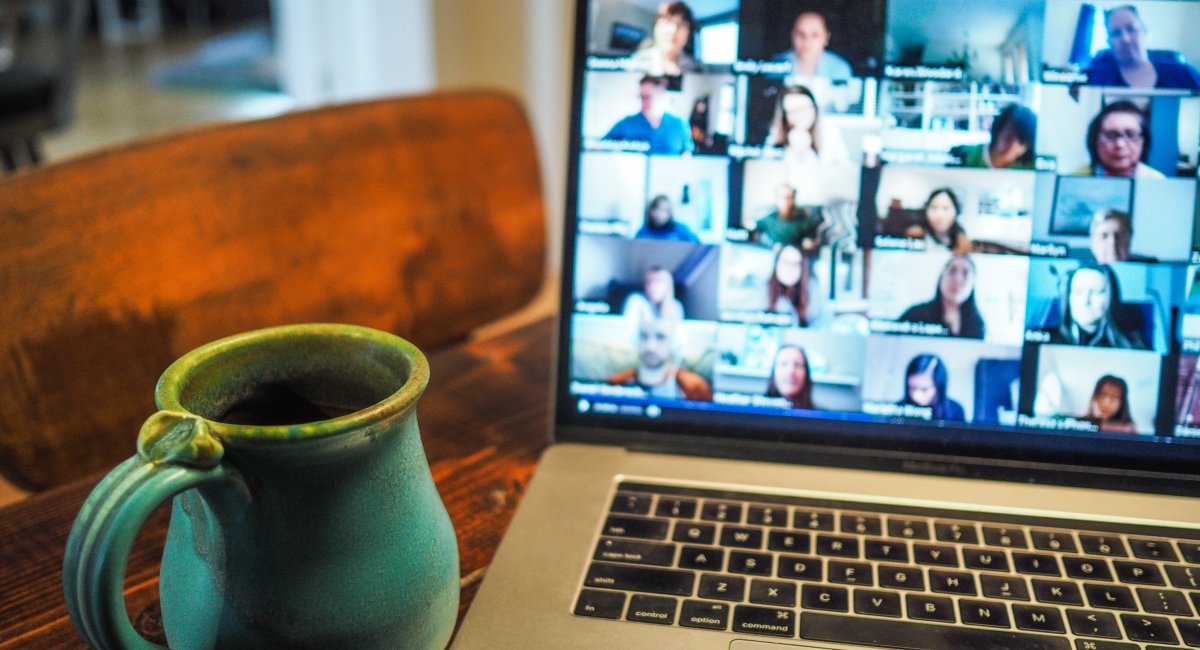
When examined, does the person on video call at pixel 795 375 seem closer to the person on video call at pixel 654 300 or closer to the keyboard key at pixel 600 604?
the person on video call at pixel 654 300

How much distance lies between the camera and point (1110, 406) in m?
0.53

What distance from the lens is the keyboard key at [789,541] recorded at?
0.48 metres

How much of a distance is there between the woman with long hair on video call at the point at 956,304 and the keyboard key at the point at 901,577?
14 cm

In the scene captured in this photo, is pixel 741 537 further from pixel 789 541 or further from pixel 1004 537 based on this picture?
pixel 1004 537

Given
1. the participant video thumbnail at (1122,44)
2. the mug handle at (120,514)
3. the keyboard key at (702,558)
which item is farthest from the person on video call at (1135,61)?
the mug handle at (120,514)

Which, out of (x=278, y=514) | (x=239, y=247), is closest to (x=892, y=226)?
(x=278, y=514)

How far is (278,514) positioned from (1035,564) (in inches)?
13.5

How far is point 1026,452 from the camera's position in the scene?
1.76 feet

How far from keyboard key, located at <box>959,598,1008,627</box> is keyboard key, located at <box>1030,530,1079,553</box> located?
0.20 feet

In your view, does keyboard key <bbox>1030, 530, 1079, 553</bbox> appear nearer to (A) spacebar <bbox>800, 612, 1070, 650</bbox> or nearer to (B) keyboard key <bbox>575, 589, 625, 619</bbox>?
(A) spacebar <bbox>800, 612, 1070, 650</bbox>

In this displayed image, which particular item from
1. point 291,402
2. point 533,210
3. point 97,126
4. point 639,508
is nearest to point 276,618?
point 291,402

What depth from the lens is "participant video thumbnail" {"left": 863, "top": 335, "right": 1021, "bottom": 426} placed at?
1.76ft

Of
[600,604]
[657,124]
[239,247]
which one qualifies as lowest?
[600,604]

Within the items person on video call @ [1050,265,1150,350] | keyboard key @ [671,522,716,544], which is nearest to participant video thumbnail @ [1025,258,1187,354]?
person on video call @ [1050,265,1150,350]
